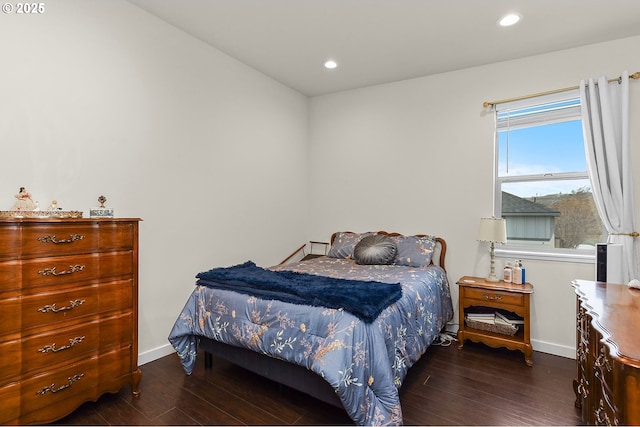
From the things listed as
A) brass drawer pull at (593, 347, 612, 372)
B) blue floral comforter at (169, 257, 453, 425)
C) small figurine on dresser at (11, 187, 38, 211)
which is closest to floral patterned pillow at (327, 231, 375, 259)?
blue floral comforter at (169, 257, 453, 425)

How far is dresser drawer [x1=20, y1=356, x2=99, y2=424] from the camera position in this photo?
1676mm

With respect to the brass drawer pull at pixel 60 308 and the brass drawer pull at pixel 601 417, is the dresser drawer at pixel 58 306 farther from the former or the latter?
the brass drawer pull at pixel 601 417

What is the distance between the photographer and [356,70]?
355cm

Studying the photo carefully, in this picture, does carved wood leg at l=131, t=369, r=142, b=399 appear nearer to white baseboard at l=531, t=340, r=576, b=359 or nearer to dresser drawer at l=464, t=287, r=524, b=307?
dresser drawer at l=464, t=287, r=524, b=307

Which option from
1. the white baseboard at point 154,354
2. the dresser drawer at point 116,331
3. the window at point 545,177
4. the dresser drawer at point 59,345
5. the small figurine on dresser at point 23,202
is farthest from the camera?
the window at point 545,177

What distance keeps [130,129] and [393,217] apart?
2.76 metres

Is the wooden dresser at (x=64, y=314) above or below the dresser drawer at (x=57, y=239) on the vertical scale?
below

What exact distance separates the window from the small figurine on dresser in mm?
3742

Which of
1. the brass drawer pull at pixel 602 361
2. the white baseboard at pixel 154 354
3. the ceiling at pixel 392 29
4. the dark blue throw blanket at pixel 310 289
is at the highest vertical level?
the ceiling at pixel 392 29

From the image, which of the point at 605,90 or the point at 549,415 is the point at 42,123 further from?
the point at 605,90

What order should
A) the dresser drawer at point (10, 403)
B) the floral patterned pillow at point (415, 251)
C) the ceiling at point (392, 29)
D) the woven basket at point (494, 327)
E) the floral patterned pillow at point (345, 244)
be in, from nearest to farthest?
the dresser drawer at point (10, 403) < the ceiling at point (392, 29) < the woven basket at point (494, 327) < the floral patterned pillow at point (415, 251) < the floral patterned pillow at point (345, 244)

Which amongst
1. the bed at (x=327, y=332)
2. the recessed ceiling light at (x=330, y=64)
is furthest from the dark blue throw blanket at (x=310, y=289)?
the recessed ceiling light at (x=330, y=64)

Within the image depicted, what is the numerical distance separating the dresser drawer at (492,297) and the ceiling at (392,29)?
2.21m

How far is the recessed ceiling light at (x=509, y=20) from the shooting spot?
2491mm
